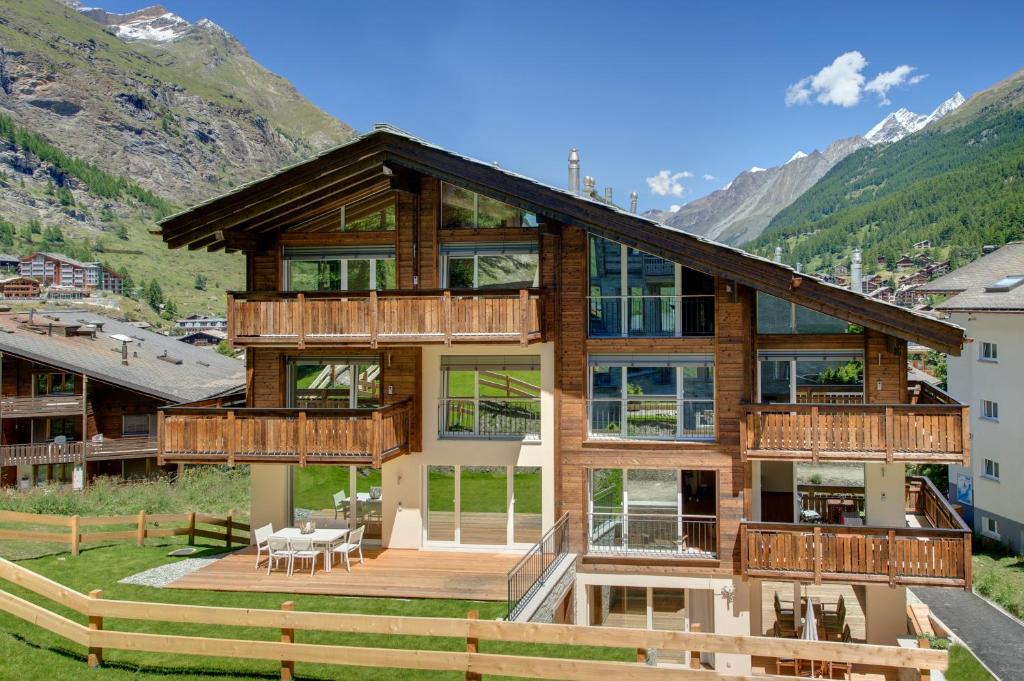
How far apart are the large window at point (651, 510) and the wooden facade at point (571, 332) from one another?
31cm

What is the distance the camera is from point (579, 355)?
61.4 feet

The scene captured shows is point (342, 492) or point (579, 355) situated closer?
point (579, 355)

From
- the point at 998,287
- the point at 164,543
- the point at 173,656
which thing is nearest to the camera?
the point at 173,656

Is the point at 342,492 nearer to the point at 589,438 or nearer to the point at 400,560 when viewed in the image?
the point at 400,560

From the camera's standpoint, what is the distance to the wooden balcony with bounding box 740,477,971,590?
16234 mm

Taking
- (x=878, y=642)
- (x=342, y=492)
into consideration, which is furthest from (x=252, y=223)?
(x=878, y=642)

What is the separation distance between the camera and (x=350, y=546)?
17.7 m

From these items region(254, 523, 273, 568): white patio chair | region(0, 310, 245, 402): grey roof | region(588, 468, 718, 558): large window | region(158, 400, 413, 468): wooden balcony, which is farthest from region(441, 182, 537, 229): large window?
region(0, 310, 245, 402): grey roof

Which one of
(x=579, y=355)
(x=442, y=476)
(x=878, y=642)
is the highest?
(x=579, y=355)

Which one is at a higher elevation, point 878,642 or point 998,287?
point 998,287

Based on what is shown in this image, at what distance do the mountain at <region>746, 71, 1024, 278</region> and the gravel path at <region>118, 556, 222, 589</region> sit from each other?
103437mm

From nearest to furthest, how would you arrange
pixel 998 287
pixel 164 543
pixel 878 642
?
pixel 878 642
pixel 164 543
pixel 998 287

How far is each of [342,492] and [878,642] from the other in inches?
480

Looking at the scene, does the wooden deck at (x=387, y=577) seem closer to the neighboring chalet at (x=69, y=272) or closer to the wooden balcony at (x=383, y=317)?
the wooden balcony at (x=383, y=317)
